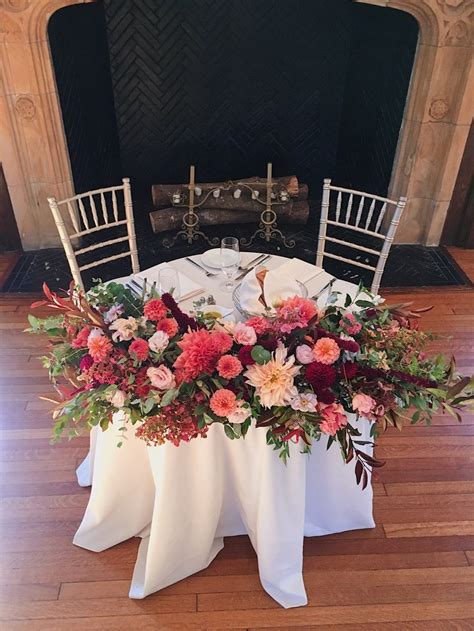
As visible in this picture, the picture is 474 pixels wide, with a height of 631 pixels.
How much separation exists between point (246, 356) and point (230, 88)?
3.35 m

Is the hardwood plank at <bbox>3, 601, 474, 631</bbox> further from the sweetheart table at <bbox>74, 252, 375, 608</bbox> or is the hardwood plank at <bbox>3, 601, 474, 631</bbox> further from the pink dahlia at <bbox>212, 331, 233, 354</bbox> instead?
the pink dahlia at <bbox>212, 331, 233, 354</bbox>

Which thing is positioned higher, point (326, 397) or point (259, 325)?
point (259, 325)

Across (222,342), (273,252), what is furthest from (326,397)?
(273,252)

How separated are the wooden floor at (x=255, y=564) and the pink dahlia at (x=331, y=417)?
918mm

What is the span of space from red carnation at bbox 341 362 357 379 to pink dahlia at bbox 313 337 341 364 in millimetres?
43

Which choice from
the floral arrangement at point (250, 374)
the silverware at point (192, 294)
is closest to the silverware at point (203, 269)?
the silverware at point (192, 294)

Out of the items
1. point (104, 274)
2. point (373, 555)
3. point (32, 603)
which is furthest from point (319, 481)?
point (104, 274)

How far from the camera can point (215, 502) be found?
194 cm

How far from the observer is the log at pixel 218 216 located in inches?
166

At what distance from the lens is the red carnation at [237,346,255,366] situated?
1.52 m

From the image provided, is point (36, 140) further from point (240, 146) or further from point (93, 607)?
point (93, 607)

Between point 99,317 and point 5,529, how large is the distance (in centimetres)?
118

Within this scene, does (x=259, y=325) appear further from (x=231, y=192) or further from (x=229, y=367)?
(x=231, y=192)

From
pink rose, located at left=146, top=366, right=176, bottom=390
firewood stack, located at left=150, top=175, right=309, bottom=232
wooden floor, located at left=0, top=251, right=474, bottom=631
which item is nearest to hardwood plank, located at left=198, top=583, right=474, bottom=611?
wooden floor, located at left=0, top=251, right=474, bottom=631
